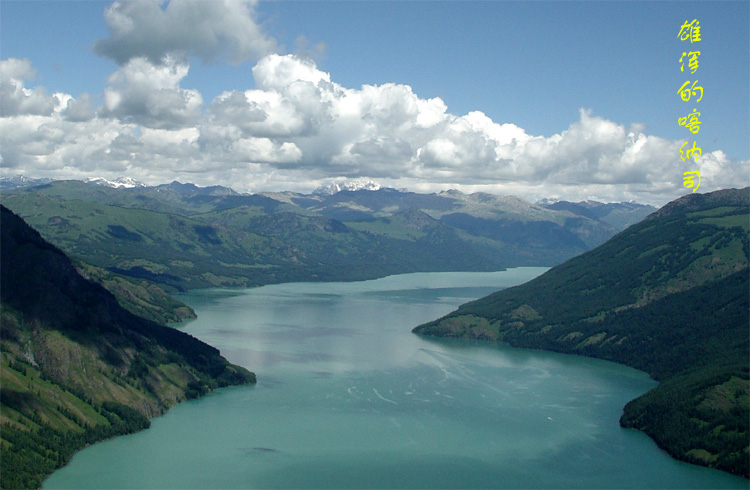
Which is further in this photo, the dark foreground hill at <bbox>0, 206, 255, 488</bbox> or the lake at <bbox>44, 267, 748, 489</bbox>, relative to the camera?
the dark foreground hill at <bbox>0, 206, 255, 488</bbox>

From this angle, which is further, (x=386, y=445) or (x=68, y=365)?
(x=68, y=365)

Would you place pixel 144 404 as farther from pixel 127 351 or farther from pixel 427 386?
pixel 427 386

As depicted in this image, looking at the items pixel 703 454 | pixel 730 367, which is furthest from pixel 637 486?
pixel 730 367

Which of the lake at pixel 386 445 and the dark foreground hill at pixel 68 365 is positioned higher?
the dark foreground hill at pixel 68 365

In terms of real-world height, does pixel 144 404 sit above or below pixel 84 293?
below

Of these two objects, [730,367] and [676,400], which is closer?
[676,400]

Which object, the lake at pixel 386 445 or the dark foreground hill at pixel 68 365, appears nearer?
the lake at pixel 386 445

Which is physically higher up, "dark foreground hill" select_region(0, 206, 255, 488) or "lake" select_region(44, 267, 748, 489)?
"dark foreground hill" select_region(0, 206, 255, 488)

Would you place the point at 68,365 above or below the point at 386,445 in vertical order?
above
